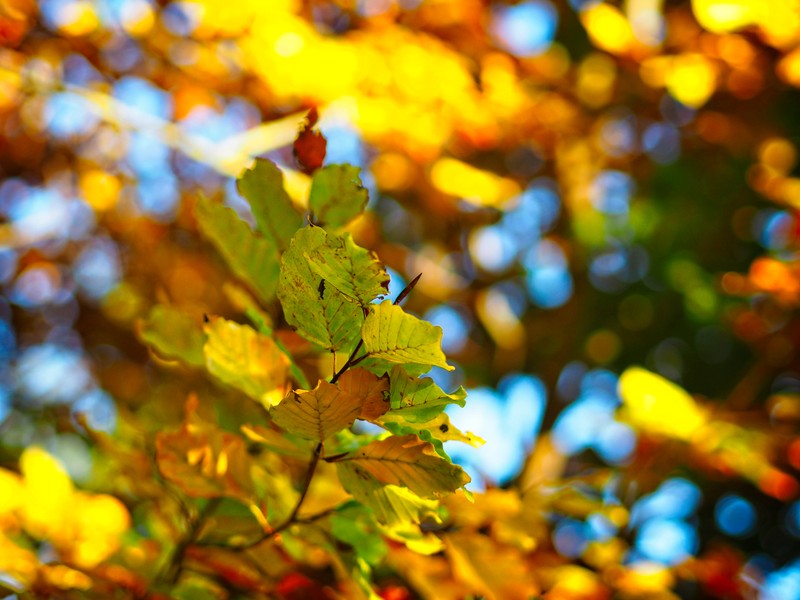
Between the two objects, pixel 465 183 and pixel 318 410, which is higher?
pixel 318 410

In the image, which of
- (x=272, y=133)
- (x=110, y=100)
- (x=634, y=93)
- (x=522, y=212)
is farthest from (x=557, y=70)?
(x=110, y=100)

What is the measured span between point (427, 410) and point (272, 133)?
1222 mm

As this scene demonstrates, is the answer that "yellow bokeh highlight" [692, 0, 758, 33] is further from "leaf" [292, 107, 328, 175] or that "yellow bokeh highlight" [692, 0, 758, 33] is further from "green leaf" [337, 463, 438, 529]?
"green leaf" [337, 463, 438, 529]

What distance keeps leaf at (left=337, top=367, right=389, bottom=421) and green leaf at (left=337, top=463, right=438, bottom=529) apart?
78 millimetres

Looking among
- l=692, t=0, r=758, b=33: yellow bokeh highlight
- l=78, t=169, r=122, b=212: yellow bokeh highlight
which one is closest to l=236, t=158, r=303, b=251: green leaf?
l=692, t=0, r=758, b=33: yellow bokeh highlight

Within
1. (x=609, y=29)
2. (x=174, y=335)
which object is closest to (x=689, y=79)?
(x=609, y=29)

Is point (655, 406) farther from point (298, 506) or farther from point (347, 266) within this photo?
point (347, 266)

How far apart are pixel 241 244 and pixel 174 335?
0.13 meters

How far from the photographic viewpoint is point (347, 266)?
0.39 m

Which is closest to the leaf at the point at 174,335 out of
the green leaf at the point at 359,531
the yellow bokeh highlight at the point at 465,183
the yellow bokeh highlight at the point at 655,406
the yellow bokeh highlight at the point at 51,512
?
the green leaf at the point at 359,531

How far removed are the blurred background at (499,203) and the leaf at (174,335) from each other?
33.7 inches

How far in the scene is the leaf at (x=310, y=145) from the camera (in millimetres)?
589

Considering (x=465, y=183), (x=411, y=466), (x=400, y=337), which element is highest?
(x=400, y=337)

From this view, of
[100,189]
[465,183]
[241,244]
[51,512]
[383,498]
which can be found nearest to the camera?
[383,498]
